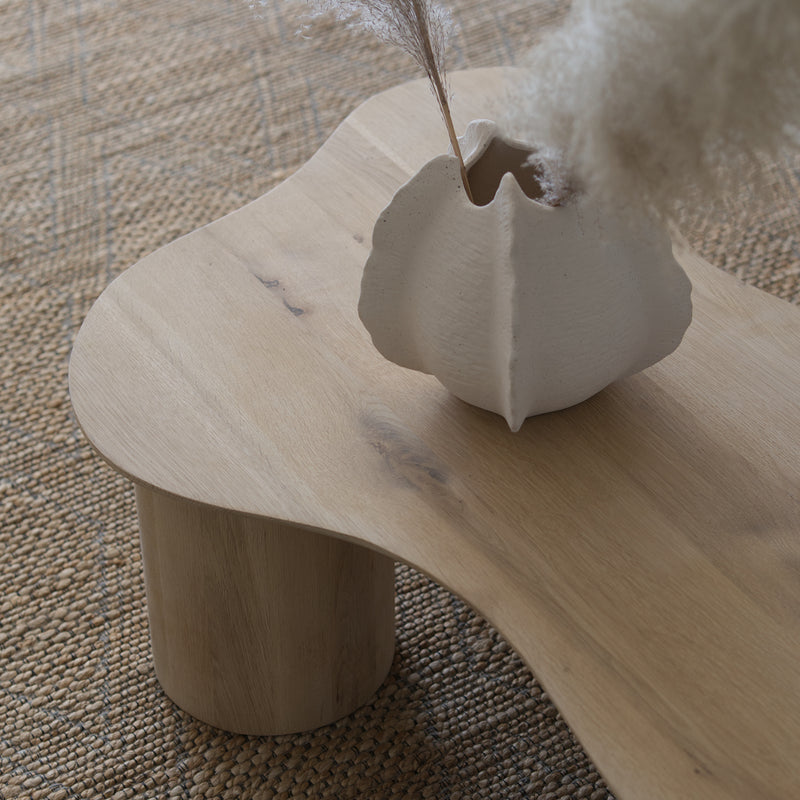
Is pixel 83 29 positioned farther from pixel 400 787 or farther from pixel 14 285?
pixel 400 787

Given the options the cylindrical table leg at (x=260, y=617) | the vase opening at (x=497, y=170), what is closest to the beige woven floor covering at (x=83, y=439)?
the cylindrical table leg at (x=260, y=617)

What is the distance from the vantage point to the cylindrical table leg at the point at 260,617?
112cm

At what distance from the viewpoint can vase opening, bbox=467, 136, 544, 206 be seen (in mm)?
1013

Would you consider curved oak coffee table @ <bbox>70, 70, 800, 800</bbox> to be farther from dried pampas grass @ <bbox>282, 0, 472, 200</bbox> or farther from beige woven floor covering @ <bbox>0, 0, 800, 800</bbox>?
dried pampas grass @ <bbox>282, 0, 472, 200</bbox>

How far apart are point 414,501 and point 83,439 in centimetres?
85

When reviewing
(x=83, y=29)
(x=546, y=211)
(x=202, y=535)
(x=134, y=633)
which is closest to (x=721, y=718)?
(x=546, y=211)

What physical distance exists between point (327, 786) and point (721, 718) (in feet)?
1.96

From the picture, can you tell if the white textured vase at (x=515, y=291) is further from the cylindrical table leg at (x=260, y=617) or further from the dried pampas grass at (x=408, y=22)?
the cylindrical table leg at (x=260, y=617)

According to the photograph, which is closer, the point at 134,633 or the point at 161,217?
the point at 134,633

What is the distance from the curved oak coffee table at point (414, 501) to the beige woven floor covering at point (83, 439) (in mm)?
78

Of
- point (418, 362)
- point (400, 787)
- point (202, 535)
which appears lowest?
point (400, 787)

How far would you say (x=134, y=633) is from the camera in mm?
1424

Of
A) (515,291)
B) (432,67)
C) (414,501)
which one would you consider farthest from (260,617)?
(432,67)

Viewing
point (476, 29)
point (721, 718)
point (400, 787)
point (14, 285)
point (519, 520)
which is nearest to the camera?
point (721, 718)
